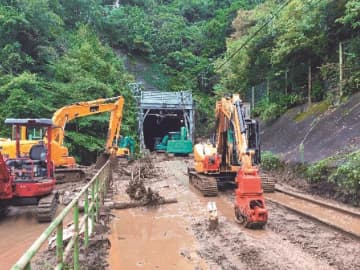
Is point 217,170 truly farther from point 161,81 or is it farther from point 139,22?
point 139,22

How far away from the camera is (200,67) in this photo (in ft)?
173

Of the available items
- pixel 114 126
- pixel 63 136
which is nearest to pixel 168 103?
pixel 114 126

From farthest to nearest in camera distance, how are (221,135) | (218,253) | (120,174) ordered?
(120,174) < (221,135) < (218,253)

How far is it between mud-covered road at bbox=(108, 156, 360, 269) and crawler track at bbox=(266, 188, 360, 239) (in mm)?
207

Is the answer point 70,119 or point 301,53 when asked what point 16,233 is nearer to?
point 70,119

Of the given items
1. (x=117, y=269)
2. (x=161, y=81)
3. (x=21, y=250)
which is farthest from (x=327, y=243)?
(x=161, y=81)

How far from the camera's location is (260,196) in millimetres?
9641

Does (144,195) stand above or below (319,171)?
below

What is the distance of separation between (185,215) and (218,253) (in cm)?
395

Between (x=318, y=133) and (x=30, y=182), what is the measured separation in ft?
39.8

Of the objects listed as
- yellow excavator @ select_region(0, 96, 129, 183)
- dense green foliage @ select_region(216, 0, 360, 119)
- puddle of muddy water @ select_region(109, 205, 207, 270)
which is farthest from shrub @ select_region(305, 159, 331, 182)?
yellow excavator @ select_region(0, 96, 129, 183)

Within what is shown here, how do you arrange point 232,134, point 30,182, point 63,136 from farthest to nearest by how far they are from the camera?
point 63,136 < point 232,134 < point 30,182

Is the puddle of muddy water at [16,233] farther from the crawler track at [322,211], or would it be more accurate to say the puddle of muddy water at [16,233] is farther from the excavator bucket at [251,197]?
the crawler track at [322,211]

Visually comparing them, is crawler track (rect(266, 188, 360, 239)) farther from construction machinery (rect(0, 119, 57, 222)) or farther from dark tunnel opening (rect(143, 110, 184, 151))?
dark tunnel opening (rect(143, 110, 184, 151))
